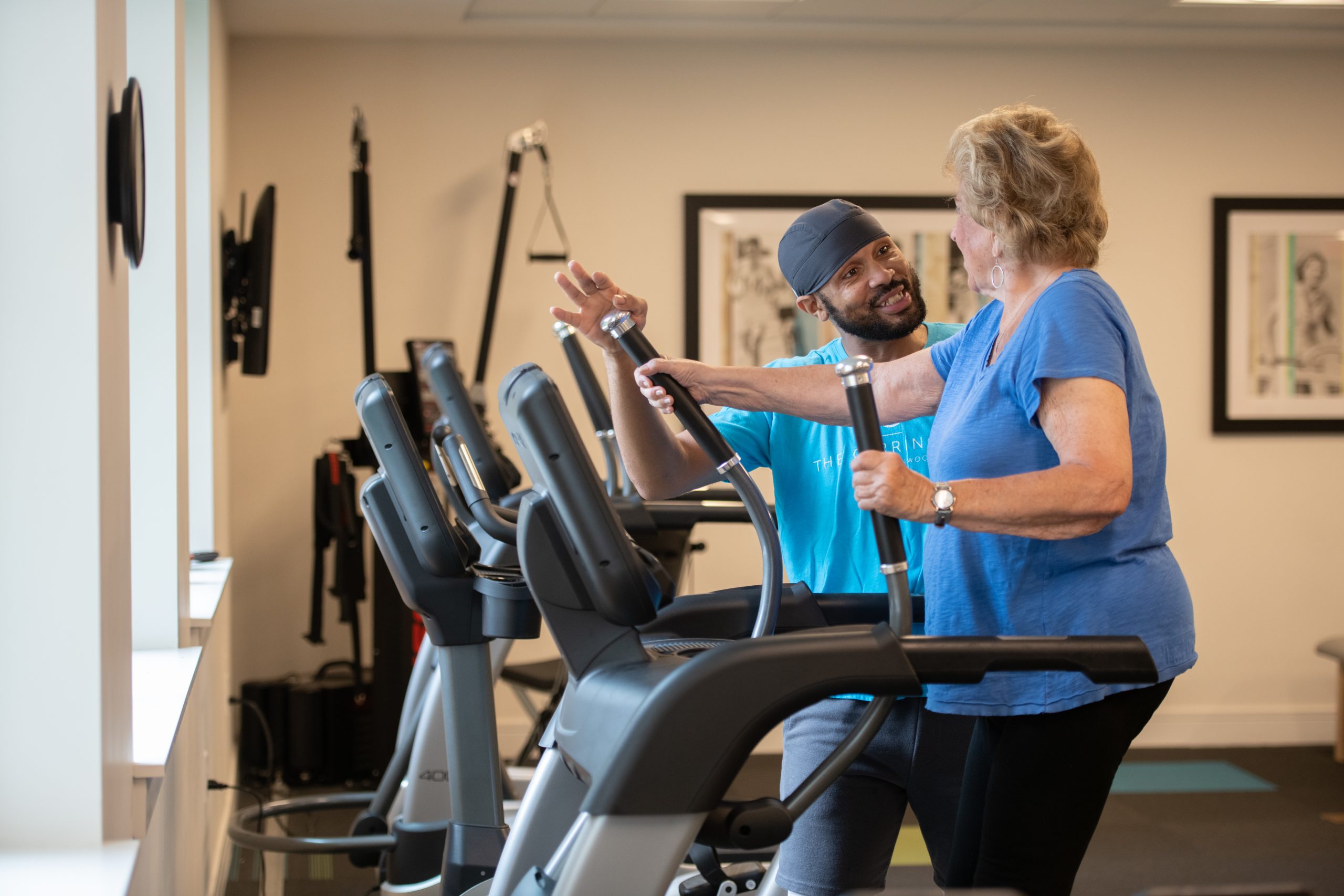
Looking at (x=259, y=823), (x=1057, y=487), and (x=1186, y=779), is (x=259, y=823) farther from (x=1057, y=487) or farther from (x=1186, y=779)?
(x=1186, y=779)

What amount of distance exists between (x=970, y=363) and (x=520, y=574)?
90cm

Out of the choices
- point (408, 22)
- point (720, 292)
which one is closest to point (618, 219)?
point (720, 292)

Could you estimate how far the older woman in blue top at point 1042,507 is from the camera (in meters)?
1.29

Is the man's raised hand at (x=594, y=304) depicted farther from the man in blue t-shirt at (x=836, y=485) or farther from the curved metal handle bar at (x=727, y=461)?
the curved metal handle bar at (x=727, y=461)

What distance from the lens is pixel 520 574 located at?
209cm

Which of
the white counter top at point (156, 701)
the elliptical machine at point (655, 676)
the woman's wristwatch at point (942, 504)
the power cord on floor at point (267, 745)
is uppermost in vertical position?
the woman's wristwatch at point (942, 504)

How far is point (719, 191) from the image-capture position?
4723 millimetres

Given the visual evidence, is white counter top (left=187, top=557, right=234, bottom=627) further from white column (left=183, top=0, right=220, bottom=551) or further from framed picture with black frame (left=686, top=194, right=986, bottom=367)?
framed picture with black frame (left=686, top=194, right=986, bottom=367)

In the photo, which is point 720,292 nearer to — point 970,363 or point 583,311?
point 583,311

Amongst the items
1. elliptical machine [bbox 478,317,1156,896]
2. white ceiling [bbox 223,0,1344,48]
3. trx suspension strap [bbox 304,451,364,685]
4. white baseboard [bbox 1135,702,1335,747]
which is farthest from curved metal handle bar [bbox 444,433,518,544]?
white baseboard [bbox 1135,702,1335,747]

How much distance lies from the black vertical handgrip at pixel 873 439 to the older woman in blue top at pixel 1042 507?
2 centimetres

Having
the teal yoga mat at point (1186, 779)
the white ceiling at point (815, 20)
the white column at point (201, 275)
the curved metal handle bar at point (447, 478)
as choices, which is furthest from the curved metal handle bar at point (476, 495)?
the teal yoga mat at point (1186, 779)

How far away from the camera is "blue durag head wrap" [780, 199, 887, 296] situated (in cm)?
209

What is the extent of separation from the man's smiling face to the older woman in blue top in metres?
0.58
